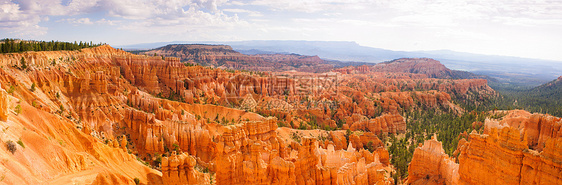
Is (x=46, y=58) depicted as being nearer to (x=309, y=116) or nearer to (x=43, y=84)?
(x=43, y=84)

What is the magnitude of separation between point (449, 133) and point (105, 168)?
4781 cm

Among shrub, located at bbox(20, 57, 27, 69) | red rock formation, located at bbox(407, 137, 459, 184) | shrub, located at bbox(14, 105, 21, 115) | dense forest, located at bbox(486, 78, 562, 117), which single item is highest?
shrub, located at bbox(20, 57, 27, 69)

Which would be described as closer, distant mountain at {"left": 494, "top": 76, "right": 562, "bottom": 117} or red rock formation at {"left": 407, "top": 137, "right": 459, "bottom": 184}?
red rock formation at {"left": 407, "top": 137, "right": 459, "bottom": 184}

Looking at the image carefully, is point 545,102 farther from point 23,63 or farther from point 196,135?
Result: point 23,63

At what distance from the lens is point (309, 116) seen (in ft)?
205

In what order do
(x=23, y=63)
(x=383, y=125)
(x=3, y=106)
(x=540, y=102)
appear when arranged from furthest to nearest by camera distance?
(x=540, y=102), (x=383, y=125), (x=23, y=63), (x=3, y=106)

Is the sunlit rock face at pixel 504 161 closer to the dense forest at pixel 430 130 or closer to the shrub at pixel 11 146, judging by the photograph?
the dense forest at pixel 430 130

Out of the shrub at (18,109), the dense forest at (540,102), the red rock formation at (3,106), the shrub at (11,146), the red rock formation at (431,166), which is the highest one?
the red rock formation at (3,106)

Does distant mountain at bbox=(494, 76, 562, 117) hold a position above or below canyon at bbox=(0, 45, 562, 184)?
below

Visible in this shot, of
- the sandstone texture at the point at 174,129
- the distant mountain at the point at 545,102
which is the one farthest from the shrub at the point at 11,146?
the distant mountain at the point at 545,102

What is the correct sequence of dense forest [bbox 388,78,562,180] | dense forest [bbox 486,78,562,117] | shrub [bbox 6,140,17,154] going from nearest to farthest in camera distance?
shrub [bbox 6,140,17,154]
dense forest [bbox 388,78,562,180]
dense forest [bbox 486,78,562,117]

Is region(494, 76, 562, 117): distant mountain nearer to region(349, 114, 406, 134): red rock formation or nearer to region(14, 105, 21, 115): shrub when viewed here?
region(349, 114, 406, 134): red rock formation

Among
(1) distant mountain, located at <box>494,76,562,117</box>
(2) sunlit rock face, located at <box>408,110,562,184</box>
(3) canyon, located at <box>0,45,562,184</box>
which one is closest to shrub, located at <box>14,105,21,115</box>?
(3) canyon, located at <box>0,45,562,184</box>

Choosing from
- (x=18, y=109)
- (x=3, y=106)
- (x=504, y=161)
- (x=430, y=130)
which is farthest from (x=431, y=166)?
(x=430, y=130)
